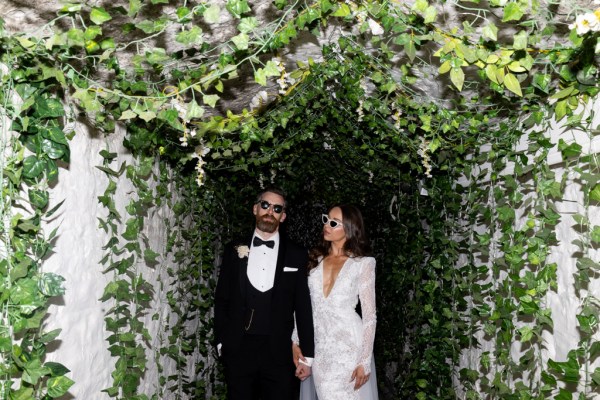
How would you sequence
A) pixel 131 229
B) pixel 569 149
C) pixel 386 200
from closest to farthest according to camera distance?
1. pixel 569 149
2. pixel 131 229
3. pixel 386 200

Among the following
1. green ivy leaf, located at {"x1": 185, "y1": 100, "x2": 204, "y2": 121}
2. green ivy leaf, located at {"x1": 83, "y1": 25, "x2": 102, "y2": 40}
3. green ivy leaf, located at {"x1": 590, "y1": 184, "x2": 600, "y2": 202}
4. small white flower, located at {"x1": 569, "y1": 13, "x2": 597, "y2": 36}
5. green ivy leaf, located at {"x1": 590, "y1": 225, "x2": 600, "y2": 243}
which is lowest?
green ivy leaf, located at {"x1": 590, "y1": 225, "x2": 600, "y2": 243}

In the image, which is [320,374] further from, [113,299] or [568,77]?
[568,77]

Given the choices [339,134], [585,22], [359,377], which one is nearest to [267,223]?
[359,377]

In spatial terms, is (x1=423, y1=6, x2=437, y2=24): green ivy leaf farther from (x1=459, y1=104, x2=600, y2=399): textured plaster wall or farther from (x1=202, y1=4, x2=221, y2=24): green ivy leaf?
(x1=459, y1=104, x2=600, y2=399): textured plaster wall

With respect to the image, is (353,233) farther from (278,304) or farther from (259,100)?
(259,100)

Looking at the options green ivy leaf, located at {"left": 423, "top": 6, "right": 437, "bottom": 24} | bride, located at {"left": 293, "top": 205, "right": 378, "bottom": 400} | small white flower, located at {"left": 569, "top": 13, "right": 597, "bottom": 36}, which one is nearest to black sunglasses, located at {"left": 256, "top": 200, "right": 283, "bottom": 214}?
bride, located at {"left": 293, "top": 205, "right": 378, "bottom": 400}

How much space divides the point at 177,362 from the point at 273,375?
2.05 feet

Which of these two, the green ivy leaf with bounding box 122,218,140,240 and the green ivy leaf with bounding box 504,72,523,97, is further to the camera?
the green ivy leaf with bounding box 122,218,140,240

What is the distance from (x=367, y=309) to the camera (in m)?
3.27

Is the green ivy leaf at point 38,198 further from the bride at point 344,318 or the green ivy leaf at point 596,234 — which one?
the bride at point 344,318

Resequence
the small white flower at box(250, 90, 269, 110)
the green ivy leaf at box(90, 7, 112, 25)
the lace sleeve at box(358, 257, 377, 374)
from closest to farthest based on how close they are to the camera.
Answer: the green ivy leaf at box(90, 7, 112, 25) → the small white flower at box(250, 90, 269, 110) → the lace sleeve at box(358, 257, 377, 374)

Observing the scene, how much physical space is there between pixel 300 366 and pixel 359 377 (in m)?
0.39

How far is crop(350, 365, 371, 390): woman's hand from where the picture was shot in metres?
3.26

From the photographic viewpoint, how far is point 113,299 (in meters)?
2.41
